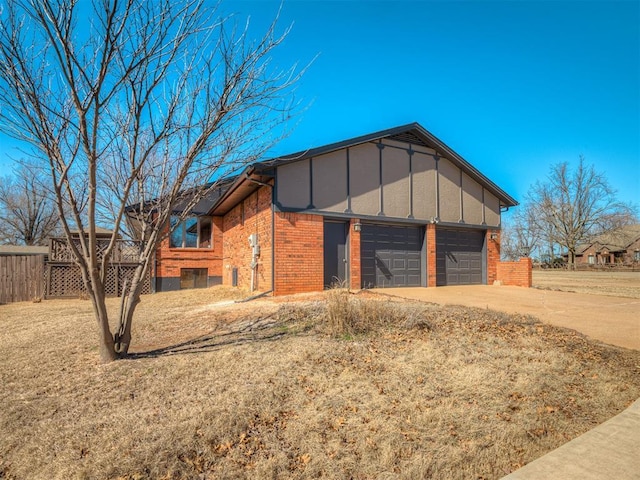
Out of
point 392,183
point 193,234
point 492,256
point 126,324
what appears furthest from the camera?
point 193,234

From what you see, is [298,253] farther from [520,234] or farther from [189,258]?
[520,234]

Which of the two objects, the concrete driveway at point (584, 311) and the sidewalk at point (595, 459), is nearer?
the sidewalk at point (595, 459)

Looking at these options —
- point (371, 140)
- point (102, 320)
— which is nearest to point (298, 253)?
point (371, 140)

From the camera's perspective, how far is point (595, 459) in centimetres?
249

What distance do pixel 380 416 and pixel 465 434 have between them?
67 centimetres

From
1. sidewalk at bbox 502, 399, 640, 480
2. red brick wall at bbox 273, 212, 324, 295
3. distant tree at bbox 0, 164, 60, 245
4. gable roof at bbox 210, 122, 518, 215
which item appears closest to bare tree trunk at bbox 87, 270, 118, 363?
sidewalk at bbox 502, 399, 640, 480

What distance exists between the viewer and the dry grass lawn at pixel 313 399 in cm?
254

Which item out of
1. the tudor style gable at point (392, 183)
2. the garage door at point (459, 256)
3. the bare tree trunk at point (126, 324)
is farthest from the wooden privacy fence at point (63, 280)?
the garage door at point (459, 256)

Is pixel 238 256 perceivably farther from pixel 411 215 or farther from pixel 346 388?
pixel 346 388

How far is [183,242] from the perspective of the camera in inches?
639

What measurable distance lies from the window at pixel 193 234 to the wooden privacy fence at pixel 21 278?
184 inches

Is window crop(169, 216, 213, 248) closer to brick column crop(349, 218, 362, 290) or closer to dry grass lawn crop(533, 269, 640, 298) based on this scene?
brick column crop(349, 218, 362, 290)

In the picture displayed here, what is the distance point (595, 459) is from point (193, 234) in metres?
16.9

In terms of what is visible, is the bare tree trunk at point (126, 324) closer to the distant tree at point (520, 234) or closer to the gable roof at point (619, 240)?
the distant tree at point (520, 234)
